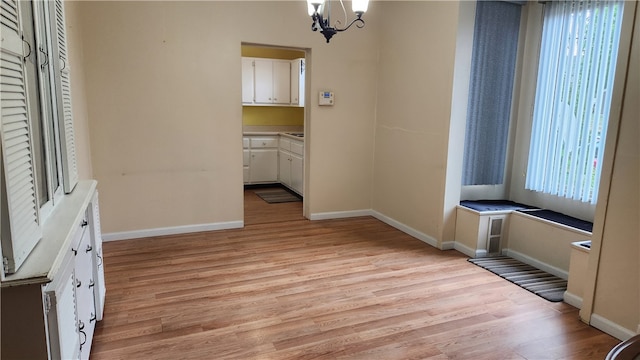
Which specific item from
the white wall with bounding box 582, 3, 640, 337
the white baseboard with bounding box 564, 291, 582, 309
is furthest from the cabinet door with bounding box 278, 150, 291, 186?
the white wall with bounding box 582, 3, 640, 337

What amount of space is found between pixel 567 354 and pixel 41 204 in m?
2.70

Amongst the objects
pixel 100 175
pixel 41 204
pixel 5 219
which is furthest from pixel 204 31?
pixel 5 219

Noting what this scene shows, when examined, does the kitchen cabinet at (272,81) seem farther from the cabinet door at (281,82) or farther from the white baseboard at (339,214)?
the white baseboard at (339,214)

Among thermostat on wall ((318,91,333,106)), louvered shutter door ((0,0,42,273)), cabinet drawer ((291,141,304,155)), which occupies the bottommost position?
cabinet drawer ((291,141,304,155))

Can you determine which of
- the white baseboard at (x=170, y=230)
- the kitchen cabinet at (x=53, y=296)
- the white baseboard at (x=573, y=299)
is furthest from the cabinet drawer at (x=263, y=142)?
the white baseboard at (x=573, y=299)

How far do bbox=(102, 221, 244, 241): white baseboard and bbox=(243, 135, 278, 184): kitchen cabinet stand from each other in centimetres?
213

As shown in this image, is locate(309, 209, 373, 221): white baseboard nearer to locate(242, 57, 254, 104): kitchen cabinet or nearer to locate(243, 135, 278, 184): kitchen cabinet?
locate(243, 135, 278, 184): kitchen cabinet

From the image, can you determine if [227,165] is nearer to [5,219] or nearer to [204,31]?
[204,31]

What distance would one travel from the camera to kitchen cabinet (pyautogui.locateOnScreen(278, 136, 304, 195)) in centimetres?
589

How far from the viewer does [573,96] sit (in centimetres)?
348

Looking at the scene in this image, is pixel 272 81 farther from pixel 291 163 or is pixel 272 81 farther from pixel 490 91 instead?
pixel 490 91

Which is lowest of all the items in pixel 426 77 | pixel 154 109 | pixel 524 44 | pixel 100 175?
pixel 100 175

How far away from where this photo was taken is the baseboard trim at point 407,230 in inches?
161

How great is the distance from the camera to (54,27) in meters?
2.10
